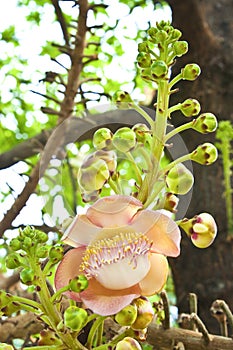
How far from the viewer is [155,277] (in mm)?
408

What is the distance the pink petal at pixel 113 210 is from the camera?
41cm

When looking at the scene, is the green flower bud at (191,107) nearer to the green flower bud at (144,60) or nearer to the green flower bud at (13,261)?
the green flower bud at (144,60)

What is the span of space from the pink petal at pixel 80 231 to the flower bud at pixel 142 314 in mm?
51

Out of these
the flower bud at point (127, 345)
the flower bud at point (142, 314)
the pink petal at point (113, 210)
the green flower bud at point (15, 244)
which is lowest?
the flower bud at point (127, 345)

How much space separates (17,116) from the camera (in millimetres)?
1668

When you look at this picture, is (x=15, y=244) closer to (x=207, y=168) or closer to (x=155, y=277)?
(x=155, y=277)

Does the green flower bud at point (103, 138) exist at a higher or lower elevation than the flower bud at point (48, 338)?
higher

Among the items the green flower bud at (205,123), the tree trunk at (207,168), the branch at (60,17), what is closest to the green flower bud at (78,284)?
the green flower bud at (205,123)

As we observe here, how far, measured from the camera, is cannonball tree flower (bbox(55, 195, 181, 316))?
0.39 m

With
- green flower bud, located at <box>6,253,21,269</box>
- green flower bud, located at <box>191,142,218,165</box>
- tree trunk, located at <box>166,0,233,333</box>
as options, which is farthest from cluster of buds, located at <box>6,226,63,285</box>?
tree trunk, located at <box>166,0,233,333</box>

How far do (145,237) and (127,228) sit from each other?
1cm

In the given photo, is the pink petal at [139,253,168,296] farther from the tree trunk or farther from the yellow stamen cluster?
the tree trunk

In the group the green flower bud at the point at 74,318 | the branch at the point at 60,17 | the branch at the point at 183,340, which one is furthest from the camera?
the branch at the point at 60,17

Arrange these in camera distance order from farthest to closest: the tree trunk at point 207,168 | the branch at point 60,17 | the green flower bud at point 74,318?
the tree trunk at point 207,168
the branch at point 60,17
the green flower bud at point 74,318
